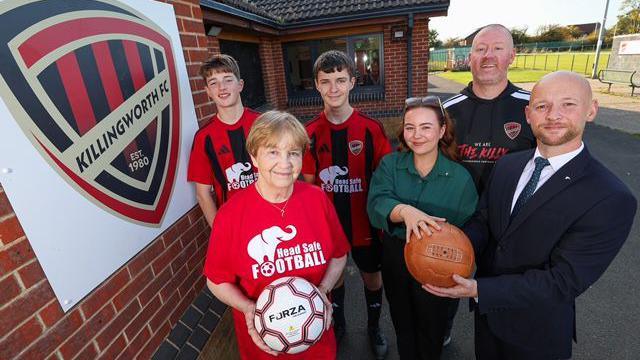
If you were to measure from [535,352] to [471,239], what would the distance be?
721mm

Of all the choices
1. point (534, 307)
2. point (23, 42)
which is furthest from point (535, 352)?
point (23, 42)

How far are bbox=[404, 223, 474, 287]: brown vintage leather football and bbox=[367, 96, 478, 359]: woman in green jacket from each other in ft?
0.29

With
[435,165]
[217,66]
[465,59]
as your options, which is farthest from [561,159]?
[465,59]

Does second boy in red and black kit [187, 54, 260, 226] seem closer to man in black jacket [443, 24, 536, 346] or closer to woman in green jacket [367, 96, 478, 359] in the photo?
woman in green jacket [367, 96, 478, 359]

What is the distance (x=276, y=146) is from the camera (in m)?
1.73

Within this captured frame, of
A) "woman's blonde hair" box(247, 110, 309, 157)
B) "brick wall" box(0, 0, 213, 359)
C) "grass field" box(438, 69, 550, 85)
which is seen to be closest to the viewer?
"brick wall" box(0, 0, 213, 359)

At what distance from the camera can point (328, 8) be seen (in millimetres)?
9992

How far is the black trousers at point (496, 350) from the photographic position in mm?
1929

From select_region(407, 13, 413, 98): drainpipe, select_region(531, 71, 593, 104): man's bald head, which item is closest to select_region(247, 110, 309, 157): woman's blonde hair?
select_region(531, 71, 593, 104): man's bald head

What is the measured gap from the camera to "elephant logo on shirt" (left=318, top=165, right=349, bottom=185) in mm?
2918

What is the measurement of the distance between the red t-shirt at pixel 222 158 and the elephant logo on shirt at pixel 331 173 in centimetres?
61

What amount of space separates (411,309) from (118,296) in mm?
2013

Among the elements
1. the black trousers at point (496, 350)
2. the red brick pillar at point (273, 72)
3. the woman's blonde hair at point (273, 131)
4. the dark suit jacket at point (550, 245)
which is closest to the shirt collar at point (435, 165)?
the dark suit jacket at point (550, 245)

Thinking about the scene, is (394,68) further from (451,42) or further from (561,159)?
(451,42)
